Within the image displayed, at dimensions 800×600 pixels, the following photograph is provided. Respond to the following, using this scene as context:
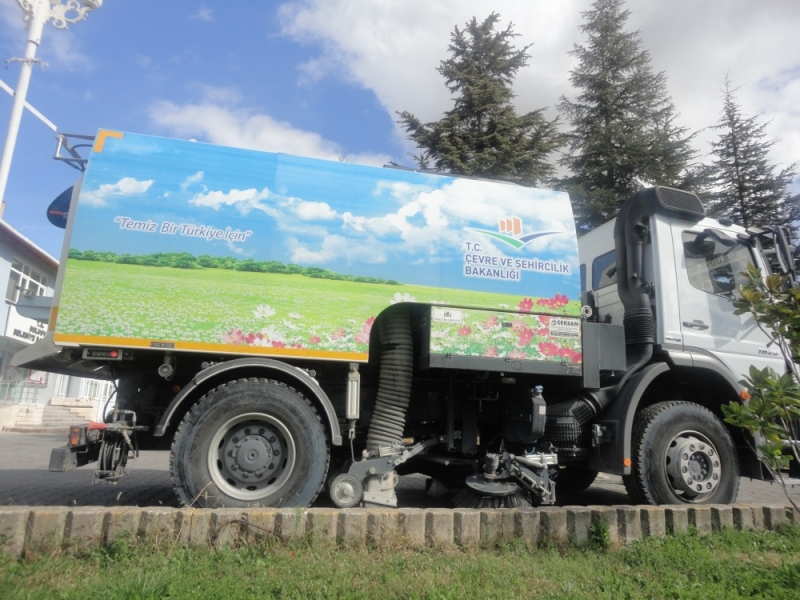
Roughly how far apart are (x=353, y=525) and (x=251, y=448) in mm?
1102

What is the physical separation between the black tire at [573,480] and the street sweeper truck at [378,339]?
1.70 metres

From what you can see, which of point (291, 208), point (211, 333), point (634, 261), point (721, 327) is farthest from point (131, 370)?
point (721, 327)

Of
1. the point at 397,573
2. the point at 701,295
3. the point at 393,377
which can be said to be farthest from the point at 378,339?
the point at 701,295

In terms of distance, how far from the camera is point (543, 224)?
5160mm

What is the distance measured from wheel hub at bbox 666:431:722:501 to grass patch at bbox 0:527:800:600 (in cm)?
109

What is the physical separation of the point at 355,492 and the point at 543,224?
9.59 ft

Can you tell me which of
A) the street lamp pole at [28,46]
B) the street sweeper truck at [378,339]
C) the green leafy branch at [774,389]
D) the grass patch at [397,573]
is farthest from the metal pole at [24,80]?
the green leafy branch at [774,389]

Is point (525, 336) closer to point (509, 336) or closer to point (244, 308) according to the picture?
point (509, 336)

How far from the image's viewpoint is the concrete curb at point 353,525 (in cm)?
346

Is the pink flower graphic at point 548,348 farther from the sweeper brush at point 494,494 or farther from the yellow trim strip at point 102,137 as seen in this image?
the yellow trim strip at point 102,137

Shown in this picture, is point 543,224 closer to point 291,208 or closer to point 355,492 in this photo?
point 291,208

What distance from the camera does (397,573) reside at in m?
3.32

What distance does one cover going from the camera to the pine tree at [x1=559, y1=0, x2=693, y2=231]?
19.7 meters

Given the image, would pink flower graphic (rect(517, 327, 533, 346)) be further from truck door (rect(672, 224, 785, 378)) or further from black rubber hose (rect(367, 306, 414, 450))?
truck door (rect(672, 224, 785, 378))
